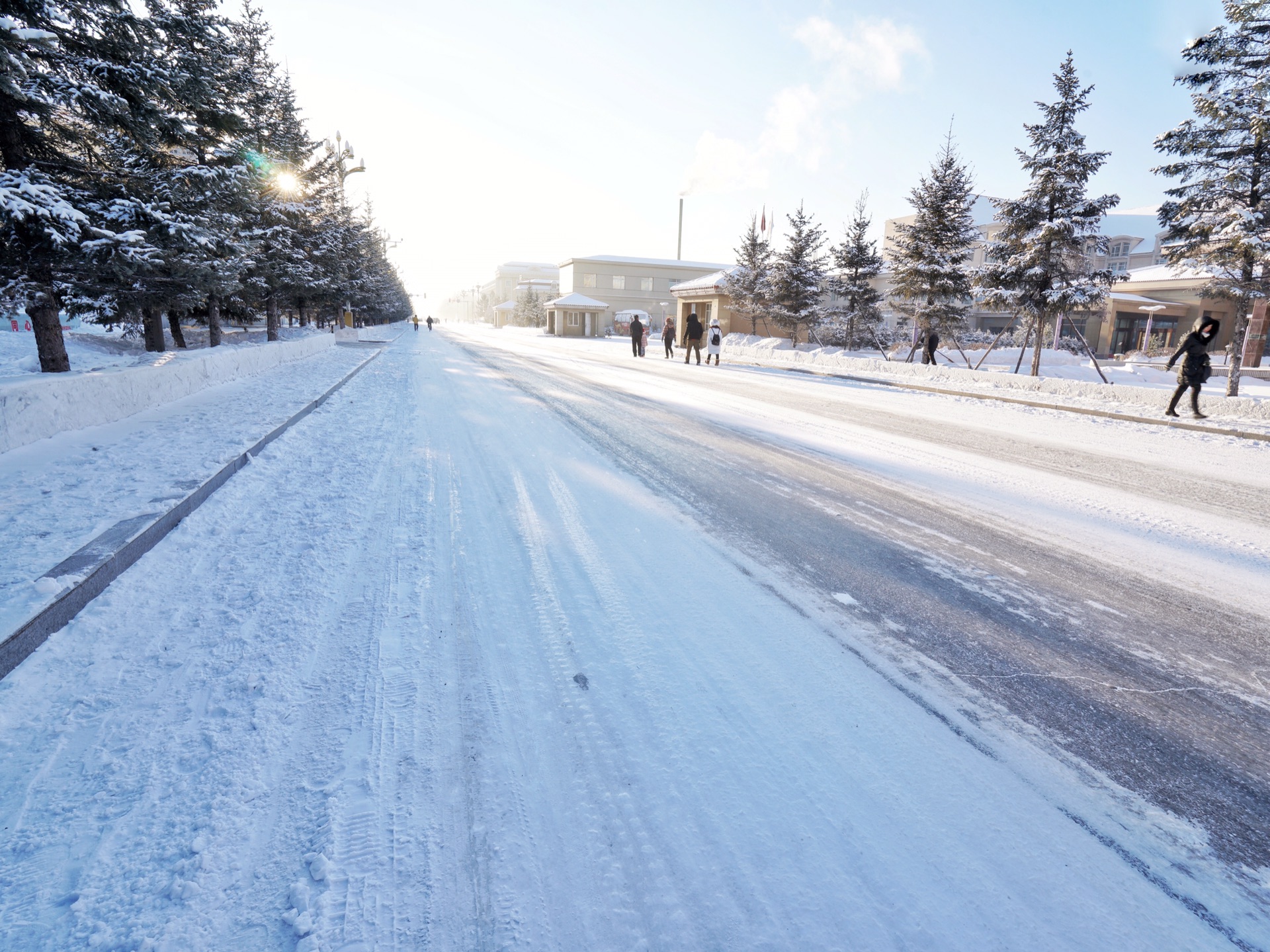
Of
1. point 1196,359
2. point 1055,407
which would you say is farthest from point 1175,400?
point 1055,407

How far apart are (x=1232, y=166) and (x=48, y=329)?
74.7ft

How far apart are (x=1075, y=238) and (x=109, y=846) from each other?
22323 mm

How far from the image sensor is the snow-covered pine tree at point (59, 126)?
6.85 meters

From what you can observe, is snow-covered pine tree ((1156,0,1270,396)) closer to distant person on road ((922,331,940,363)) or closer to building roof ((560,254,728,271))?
distant person on road ((922,331,940,363))

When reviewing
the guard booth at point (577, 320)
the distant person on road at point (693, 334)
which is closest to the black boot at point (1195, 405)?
the distant person on road at point (693, 334)

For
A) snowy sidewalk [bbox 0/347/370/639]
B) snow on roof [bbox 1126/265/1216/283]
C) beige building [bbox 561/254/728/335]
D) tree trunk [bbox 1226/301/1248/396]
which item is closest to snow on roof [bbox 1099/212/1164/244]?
snow on roof [bbox 1126/265/1216/283]

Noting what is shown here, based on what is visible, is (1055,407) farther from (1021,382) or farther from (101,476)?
(101,476)

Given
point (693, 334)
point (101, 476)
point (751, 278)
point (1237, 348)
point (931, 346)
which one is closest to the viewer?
point (101, 476)

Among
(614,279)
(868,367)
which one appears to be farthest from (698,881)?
(614,279)

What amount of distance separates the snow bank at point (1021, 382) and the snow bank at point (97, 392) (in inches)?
642

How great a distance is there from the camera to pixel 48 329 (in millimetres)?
8484

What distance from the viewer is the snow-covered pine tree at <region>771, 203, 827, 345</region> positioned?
30.1m

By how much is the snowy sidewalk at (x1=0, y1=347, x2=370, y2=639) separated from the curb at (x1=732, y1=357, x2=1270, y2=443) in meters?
13.7

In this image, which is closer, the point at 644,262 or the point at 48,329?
the point at 48,329
